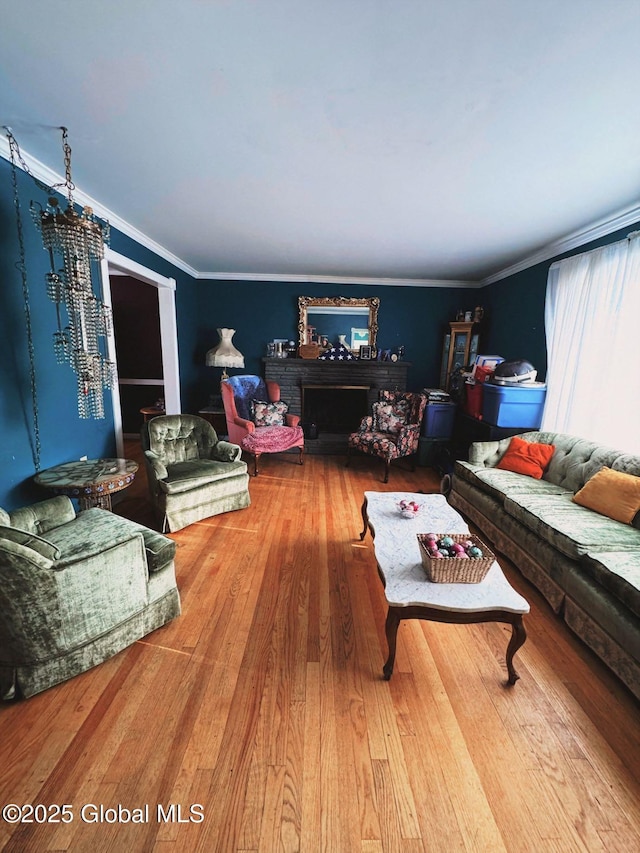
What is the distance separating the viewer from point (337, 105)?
1467 millimetres

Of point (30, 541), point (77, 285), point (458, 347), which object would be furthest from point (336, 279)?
point (30, 541)

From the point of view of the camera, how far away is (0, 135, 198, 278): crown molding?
1.96 metres

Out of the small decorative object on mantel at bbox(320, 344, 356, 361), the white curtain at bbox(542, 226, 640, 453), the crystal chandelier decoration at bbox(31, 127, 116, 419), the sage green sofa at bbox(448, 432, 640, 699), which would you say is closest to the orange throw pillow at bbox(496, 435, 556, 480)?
the sage green sofa at bbox(448, 432, 640, 699)

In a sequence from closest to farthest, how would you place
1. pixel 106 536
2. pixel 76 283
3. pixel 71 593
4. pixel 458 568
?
pixel 71 593
pixel 458 568
pixel 106 536
pixel 76 283

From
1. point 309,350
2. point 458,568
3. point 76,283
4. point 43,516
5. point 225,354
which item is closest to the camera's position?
point 458,568

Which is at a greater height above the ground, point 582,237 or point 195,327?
point 582,237

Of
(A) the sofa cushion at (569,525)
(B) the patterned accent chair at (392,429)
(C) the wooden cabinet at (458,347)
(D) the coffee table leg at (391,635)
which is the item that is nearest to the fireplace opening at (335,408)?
(B) the patterned accent chair at (392,429)

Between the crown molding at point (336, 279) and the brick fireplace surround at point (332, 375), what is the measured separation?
1154mm

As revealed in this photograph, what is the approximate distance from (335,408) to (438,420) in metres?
1.56

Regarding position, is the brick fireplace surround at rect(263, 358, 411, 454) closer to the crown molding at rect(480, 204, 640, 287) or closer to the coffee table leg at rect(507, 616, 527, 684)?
the crown molding at rect(480, 204, 640, 287)

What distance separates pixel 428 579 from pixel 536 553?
0.99 m

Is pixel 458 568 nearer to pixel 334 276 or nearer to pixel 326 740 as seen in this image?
pixel 326 740

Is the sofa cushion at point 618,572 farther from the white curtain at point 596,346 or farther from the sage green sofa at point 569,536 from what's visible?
the white curtain at point 596,346

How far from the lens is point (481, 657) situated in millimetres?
1654
